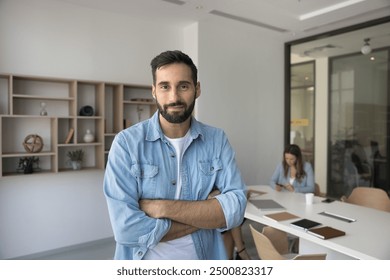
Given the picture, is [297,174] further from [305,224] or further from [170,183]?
[170,183]

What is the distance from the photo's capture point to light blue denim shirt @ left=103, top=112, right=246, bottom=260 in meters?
1.13

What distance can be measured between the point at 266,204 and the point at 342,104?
2802 millimetres

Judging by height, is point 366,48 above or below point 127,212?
above

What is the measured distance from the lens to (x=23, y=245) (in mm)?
3275

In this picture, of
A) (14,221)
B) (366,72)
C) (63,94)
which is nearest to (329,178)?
(366,72)

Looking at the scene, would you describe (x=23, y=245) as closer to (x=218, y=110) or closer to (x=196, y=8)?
(x=218, y=110)

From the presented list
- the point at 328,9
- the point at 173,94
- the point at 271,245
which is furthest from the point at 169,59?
the point at 328,9

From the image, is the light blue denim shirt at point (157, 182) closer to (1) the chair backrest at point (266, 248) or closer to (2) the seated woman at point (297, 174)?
(1) the chair backrest at point (266, 248)

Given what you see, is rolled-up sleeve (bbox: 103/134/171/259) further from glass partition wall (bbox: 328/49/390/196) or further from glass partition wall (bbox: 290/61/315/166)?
glass partition wall (bbox: 290/61/315/166)

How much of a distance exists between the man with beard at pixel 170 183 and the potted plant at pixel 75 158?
2.42 meters

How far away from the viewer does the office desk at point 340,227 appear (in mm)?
1854

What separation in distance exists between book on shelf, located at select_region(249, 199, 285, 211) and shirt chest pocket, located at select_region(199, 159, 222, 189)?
5.01 feet

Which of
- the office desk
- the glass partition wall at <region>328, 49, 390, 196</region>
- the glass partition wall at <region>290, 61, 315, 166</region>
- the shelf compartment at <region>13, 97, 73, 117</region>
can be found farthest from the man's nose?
the glass partition wall at <region>290, 61, 315, 166</region>

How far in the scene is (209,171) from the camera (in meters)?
1.26
